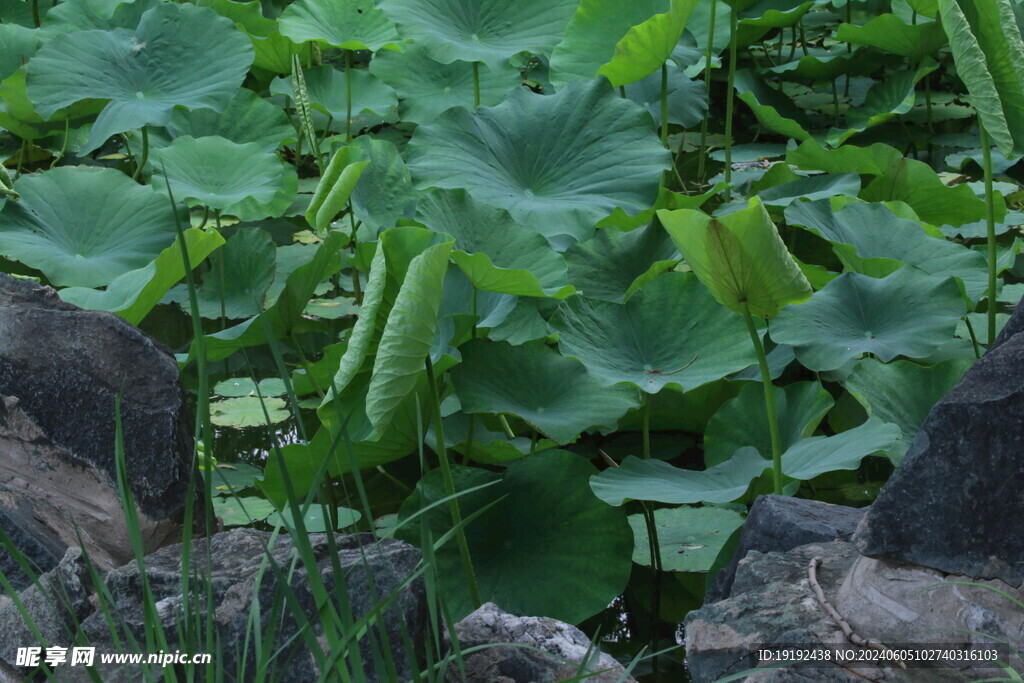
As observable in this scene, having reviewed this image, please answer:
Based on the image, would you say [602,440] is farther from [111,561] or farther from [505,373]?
[111,561]

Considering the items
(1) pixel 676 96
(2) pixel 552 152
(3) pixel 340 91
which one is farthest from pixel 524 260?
(3) pixel 340 91

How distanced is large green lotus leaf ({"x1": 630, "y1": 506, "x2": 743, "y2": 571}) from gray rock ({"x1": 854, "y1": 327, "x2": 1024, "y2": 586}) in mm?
457

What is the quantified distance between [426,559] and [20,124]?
282 cm

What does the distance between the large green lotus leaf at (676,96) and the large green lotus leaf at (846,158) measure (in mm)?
423

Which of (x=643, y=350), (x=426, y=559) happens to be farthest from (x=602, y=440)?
(x=426, y=559)

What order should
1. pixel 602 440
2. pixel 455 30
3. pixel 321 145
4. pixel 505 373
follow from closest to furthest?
pixel 505 373 < pixel 602 440 < pixel 455 30 < pixel 321 145

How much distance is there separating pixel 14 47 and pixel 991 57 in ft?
9.50

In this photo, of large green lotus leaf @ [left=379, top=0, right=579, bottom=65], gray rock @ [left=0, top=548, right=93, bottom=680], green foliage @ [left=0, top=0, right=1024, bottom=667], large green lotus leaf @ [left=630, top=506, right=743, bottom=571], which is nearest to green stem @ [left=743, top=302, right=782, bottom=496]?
green foliage @ [left=0, top=0, right=1024, bottom=667]

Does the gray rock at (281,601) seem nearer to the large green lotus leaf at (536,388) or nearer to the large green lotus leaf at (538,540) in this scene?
the large green lotus leaf at (538,540)

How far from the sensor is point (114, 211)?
249 centimetres

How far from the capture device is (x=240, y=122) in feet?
10.3

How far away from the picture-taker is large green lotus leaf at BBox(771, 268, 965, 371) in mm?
1780

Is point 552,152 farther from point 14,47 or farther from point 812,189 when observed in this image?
point 14,47

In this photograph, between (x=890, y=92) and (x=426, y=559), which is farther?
(x=890, y=92)
